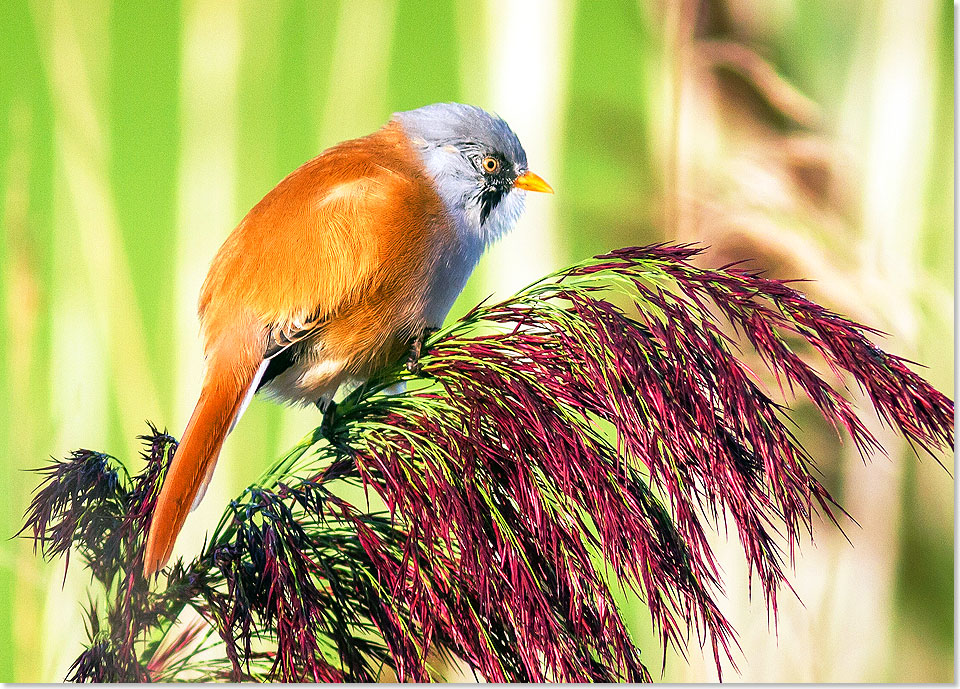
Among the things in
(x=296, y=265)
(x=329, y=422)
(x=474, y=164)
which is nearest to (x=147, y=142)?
(x=296, y=265)

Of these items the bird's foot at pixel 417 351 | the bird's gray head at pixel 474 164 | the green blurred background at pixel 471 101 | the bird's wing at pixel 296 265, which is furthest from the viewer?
the green blurred background at pixel 471 101

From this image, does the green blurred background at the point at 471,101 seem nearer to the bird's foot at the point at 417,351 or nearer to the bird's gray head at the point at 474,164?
the bird's gray head at the point at 474,164

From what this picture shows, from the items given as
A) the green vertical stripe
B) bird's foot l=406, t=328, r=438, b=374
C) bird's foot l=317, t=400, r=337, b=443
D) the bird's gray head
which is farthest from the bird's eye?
the green vertical stripe

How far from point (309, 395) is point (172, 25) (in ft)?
2.32

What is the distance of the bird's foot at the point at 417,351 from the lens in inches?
44.9

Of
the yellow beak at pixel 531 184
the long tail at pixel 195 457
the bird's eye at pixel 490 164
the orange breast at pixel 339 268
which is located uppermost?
the bird's eye at pixel 490 164

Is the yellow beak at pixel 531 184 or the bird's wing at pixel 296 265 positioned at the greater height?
the yellow beak at pixel 531 184

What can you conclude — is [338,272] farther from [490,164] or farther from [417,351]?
[490,164]

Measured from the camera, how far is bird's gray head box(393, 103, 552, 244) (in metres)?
1.40

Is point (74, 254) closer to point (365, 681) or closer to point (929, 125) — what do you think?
point (365, 681)

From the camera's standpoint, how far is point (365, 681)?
1.11 m

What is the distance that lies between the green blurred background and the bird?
17 centimetres

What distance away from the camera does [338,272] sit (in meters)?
1.29

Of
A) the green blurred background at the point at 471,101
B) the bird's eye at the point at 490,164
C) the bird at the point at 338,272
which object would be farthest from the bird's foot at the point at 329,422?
the bird's eye at the point at 490,164
